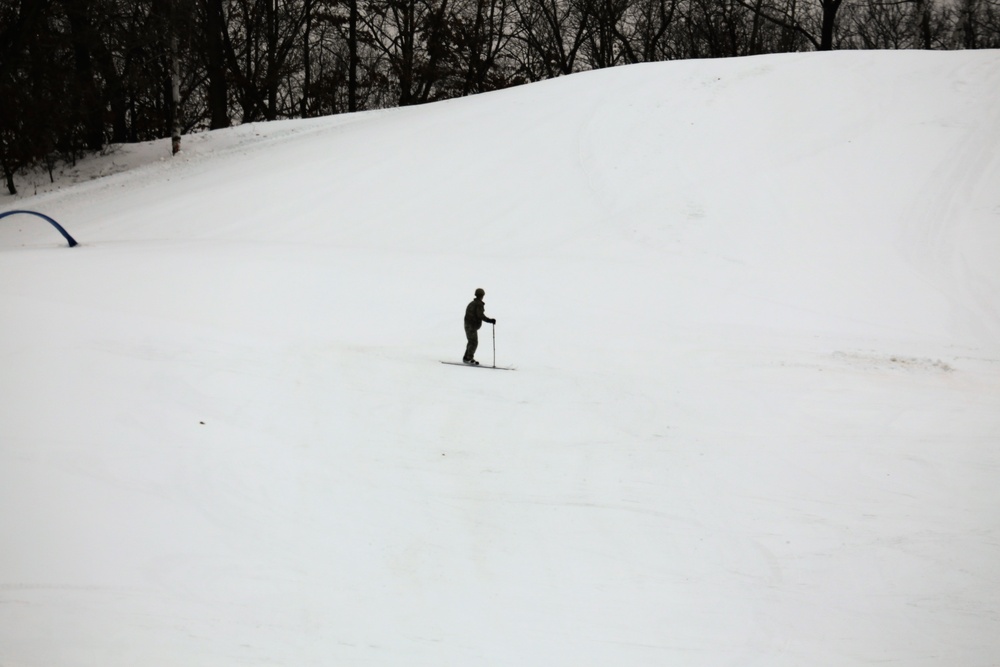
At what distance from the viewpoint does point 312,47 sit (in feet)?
134

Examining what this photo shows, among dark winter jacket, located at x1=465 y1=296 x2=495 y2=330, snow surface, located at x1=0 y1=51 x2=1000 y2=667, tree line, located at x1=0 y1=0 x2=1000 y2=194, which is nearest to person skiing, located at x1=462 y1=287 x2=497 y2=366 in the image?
dark winter jacket, located at x1=465 y1=296 x2=495 y2=330

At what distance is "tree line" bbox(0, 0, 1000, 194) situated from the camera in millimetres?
24953

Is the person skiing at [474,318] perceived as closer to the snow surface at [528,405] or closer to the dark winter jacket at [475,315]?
the dark winter jacket at [475,315]

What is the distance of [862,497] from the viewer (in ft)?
30.3

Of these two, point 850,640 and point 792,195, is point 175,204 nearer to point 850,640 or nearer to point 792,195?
point 792,195

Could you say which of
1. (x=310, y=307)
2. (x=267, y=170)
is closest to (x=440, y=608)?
(x=310, y=307)

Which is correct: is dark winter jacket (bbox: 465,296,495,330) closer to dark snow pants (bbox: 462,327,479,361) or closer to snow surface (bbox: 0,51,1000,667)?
dark snow pants (bbox: 462,327,479,361)

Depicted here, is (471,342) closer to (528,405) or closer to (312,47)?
(528,405)

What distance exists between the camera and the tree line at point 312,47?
2495cm

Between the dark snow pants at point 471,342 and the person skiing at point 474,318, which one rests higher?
the person skiing at point 474,318

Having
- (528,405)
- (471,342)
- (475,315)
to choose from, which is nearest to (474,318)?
(475,315)

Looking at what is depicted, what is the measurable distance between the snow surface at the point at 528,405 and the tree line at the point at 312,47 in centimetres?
404

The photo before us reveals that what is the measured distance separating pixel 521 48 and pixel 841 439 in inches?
1483

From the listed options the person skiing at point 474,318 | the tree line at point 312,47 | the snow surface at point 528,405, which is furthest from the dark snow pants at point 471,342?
the tree line at point 312,47
